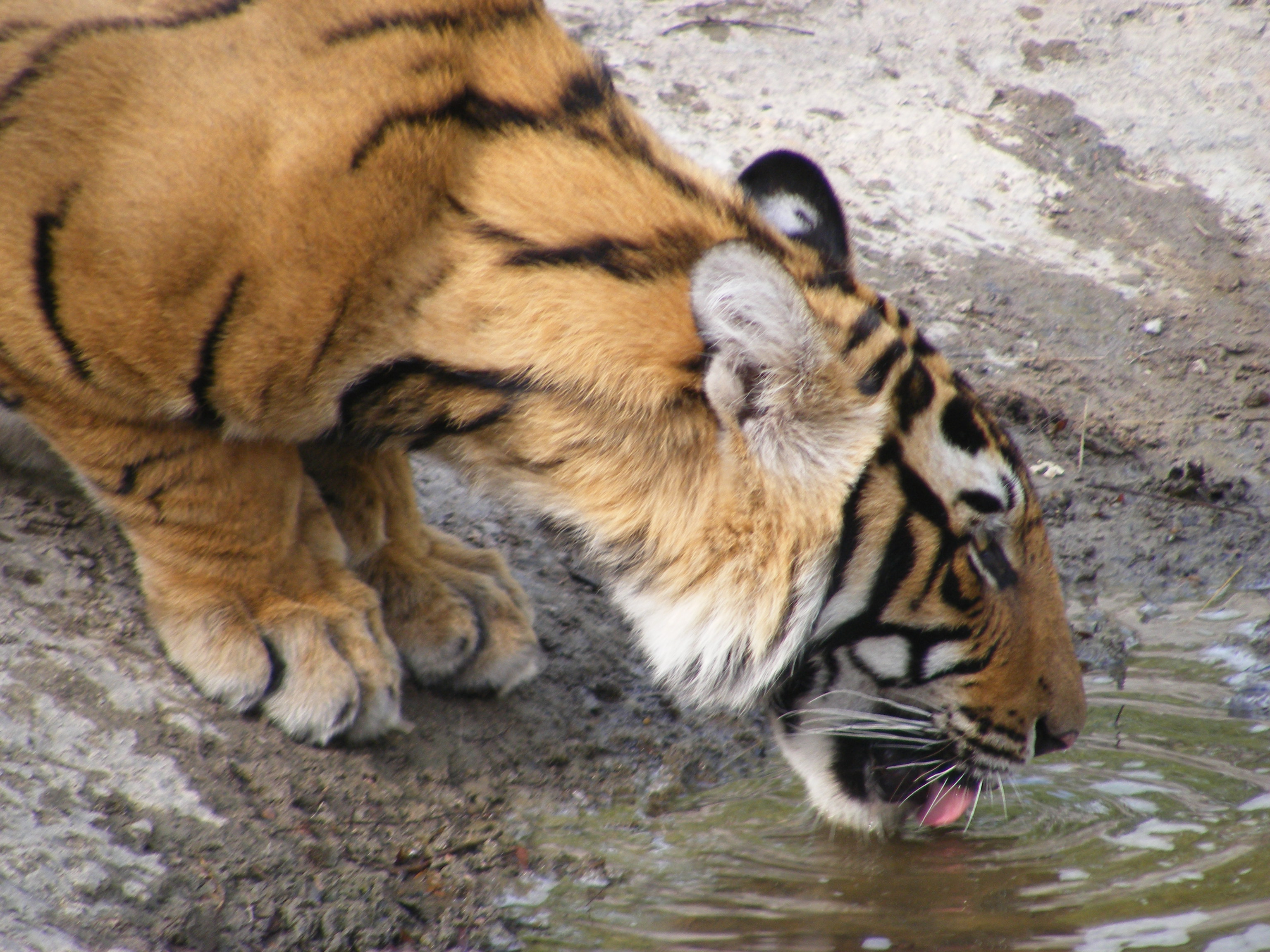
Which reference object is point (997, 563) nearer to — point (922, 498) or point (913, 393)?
point (922, 498)

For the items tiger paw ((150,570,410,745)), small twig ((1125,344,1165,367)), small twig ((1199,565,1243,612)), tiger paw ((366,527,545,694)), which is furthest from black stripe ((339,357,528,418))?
small twig ((1125,344,1165,367))

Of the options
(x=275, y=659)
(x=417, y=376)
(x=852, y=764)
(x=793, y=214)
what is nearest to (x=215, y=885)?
(x=275, y=659)

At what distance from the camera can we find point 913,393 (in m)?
2.00

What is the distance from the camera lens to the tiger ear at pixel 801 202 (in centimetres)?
227

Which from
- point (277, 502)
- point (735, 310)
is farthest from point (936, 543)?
point (277, 502)

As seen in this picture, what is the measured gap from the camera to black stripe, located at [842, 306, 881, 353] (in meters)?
1.96

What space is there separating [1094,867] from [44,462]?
1.92 meters

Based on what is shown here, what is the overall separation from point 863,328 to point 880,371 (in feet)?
0.24

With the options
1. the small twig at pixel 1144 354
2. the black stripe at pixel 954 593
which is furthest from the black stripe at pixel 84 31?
the small twig at pixel 1144 354

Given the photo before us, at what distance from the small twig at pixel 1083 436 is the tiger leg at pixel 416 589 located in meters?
1.68

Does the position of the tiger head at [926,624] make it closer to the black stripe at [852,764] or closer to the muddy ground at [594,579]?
the black stripe at [852,764]

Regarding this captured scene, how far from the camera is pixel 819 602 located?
198 cm

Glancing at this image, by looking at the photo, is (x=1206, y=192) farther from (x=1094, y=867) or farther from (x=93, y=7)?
(x=93, y=7)

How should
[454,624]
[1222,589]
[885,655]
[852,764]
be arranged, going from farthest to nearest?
[1222,589], [454,624], [852,764], [885,655]
